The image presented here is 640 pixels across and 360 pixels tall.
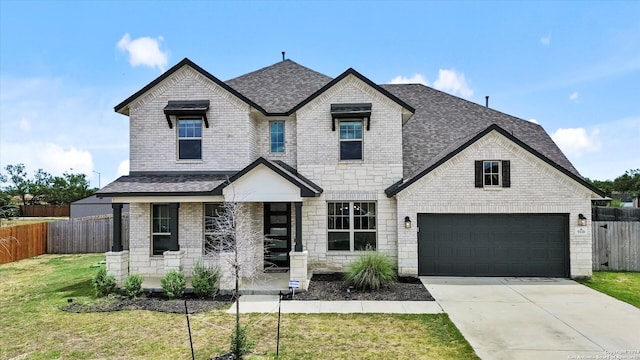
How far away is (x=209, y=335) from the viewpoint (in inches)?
314

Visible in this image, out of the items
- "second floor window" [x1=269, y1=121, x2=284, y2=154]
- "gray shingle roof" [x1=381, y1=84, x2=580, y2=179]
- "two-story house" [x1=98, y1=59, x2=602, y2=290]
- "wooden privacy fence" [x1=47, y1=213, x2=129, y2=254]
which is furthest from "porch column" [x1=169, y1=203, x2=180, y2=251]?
"wooden privacy fence" [x1=47, y1=213, x2=129, y2=254]

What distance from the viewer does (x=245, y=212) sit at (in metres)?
12.7

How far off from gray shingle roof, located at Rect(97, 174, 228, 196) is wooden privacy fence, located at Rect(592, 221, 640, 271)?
1386 cm

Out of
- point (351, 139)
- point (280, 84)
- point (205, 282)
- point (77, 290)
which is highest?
point (280, 84)

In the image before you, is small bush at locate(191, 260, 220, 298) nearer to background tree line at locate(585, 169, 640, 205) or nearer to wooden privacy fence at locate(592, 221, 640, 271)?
wooden privacy fence at locate(592, 221, 640, 271)

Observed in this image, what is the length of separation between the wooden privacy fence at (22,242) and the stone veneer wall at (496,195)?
17.3 m

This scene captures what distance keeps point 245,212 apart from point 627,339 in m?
10.1

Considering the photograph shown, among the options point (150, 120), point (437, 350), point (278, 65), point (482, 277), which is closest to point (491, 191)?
point (482, 277)

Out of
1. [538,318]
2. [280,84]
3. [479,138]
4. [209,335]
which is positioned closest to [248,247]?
[209,335]

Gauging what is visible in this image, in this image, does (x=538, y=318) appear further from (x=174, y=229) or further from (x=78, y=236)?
(x=78, y=236)

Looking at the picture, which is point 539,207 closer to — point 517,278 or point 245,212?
point 517,278

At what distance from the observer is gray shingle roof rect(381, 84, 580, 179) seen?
15.4 meters

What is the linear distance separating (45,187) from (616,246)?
7042 centimetres

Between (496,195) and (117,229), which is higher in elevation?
(496,195)
